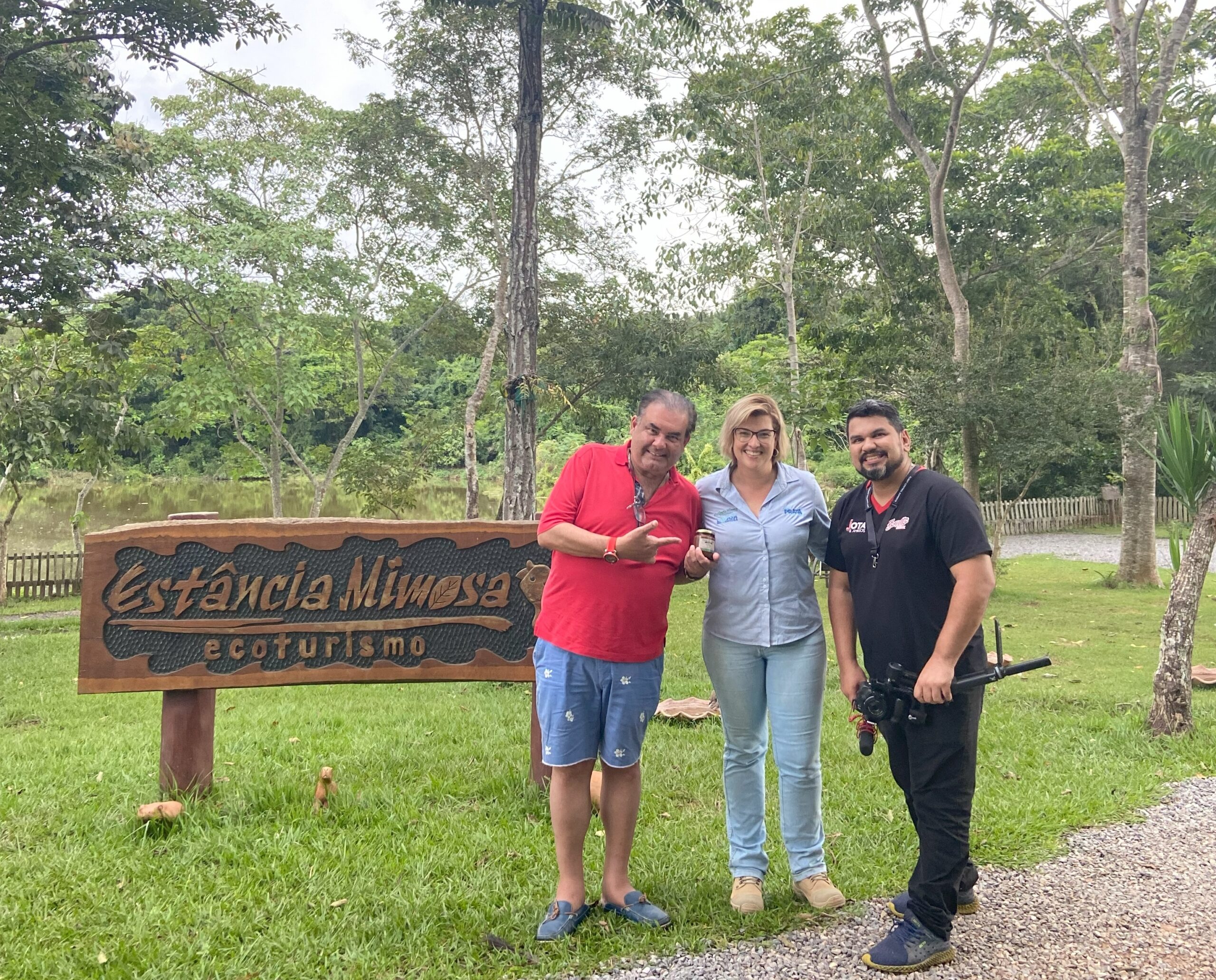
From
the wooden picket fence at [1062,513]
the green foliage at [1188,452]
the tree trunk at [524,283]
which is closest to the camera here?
the green foliage at [1188,452]

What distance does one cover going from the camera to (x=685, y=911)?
289 cm

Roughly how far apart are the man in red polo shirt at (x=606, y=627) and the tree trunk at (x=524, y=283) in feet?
15.1

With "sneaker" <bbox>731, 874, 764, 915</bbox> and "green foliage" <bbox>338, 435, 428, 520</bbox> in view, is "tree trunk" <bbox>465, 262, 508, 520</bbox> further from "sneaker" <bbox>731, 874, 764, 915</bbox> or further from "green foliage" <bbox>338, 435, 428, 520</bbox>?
"sneaker" <bbox>731, 874, 764, 915</bbox>

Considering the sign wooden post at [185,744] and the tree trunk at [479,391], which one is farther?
the tree trunk at [479,391]

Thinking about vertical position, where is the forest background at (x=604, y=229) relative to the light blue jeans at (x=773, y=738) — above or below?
above

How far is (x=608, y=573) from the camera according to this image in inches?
106

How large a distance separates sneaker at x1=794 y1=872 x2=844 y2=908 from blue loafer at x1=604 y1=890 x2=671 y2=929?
0.48 metres

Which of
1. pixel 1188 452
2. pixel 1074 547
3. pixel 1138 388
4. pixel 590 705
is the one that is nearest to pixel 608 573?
pixel 590 705

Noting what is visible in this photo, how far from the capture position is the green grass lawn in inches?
107

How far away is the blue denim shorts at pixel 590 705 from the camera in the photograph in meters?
2.71

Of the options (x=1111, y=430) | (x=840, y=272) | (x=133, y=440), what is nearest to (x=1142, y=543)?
(x=1111, y=430)

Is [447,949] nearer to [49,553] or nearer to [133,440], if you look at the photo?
[133,440]

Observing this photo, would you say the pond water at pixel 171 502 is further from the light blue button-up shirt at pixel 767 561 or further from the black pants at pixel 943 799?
the black pants at pixel 943 799

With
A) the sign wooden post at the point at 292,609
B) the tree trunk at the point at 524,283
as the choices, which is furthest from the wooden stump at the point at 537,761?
the tree trunk at the point at 524,283
